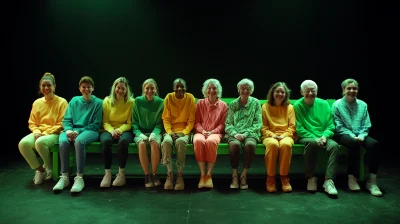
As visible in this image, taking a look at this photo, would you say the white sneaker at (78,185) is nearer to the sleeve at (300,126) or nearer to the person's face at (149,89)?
the person's face at (149,89)

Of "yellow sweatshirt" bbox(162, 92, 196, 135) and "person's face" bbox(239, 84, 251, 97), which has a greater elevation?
"person's face" bbox(239, 84, 251, 97)

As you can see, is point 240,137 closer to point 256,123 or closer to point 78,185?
point 256,123

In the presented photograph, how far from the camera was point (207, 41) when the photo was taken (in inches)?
213

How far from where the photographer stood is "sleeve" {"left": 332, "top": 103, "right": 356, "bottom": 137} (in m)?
3.97

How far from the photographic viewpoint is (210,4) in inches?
211

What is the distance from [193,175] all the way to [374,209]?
201 cm

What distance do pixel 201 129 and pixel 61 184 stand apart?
5.31 feet

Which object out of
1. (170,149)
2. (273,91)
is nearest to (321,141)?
(273,91)

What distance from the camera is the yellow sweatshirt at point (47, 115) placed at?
4.20m

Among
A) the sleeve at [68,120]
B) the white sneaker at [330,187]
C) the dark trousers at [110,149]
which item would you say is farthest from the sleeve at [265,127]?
the sleeve at [68,120]

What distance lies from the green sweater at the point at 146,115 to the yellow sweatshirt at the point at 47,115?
89 cm

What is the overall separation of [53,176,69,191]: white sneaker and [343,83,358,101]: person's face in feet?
10.8

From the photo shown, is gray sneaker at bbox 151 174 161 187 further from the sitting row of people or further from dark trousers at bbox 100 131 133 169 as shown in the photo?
dark trousers at bbox 100 131 133 169

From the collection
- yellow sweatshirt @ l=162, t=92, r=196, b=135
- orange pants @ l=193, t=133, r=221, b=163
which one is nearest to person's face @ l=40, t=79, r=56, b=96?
yellow sweatshirt @ l=162, t=92, r=196, b=135
